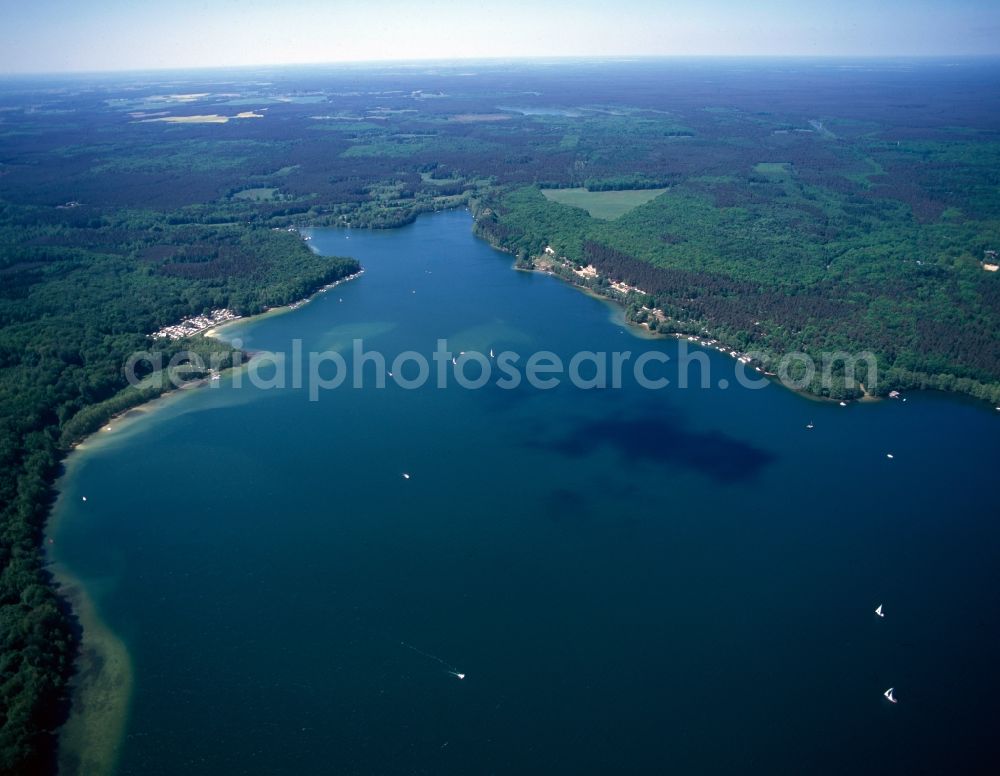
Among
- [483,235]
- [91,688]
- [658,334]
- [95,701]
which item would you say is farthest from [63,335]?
[483,235]

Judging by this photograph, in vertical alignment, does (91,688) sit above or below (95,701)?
above

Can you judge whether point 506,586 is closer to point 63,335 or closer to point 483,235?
point 63,335

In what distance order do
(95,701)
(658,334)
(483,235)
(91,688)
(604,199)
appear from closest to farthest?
(95,701)
(91,688)
(658,334)
(483,235)
(604,199)

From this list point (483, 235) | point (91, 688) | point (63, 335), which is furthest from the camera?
point (483, 235)

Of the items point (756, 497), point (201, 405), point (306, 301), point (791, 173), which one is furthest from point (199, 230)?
point (791, 173)

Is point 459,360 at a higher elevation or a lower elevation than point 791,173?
lower

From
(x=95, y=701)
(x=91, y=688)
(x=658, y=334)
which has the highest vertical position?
(x=658, y=334)

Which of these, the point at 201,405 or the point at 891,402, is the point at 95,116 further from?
the point at 891,402

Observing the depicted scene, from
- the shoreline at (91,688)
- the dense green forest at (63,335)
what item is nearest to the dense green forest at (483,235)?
the dense green forest at (63,335)
